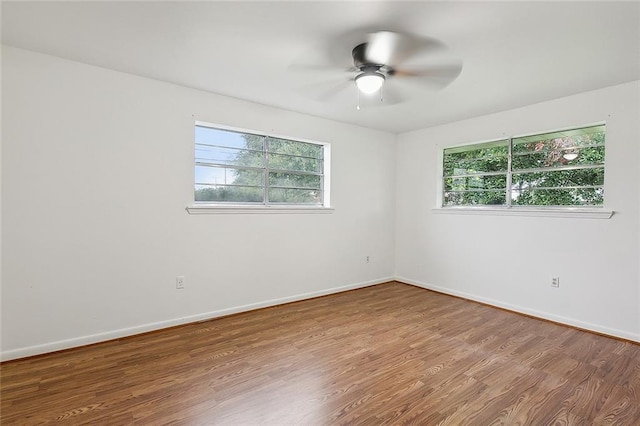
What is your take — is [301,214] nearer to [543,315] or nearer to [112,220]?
[112,220]

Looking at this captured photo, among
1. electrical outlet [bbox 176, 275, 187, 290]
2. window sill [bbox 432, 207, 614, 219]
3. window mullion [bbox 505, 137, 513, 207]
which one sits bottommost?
electrical outlet [bbox 176, 275, 187, 290]

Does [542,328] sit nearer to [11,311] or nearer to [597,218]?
[597,218]

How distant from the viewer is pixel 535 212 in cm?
347

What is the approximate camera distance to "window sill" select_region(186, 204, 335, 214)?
3.18m

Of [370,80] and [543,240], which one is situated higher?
[370,80]

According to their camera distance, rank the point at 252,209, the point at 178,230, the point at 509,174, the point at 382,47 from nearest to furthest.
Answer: the point at 382,47, the point at 178,230, the point at 252,209, the point at 509,174

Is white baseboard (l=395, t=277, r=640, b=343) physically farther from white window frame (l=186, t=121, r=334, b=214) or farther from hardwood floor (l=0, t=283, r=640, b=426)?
white window frame (l=186, t=121, r=334, b=214)

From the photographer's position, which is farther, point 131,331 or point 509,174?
point 509,174

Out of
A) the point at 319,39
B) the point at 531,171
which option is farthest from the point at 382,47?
the point at 531,171

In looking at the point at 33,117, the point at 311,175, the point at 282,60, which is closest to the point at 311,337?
the point at 311,175

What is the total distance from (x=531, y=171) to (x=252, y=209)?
3192 mm

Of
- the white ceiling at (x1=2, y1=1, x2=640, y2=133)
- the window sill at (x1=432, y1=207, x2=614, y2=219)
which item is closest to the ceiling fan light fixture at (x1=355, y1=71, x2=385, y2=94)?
the white ceiling at (x1=2, y1=1, x2=640, y2=133)

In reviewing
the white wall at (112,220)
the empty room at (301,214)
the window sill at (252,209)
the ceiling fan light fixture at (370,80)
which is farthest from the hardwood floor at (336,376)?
the ceiling fan light fixture at (370,80)

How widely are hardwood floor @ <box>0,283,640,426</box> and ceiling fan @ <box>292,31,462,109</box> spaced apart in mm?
2154
